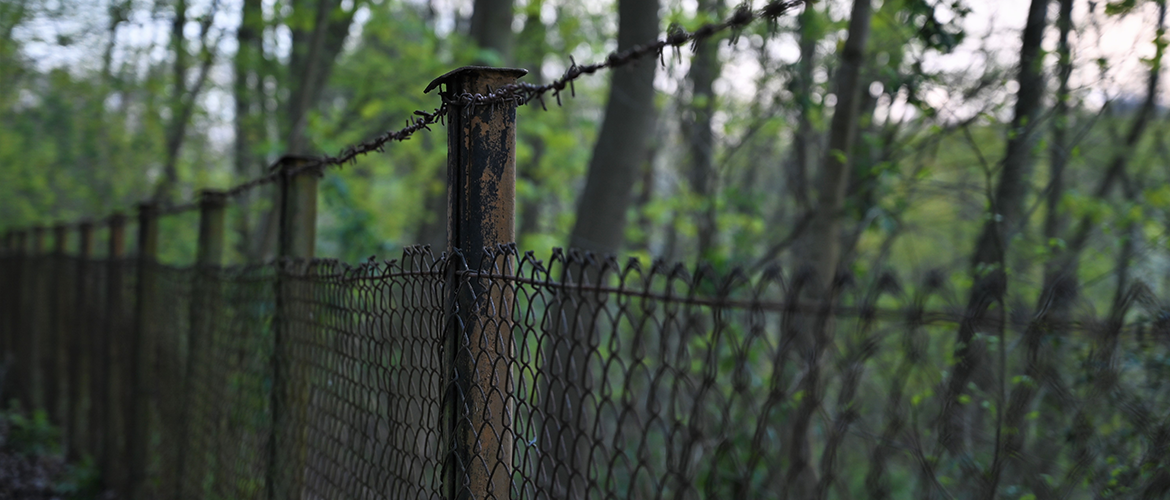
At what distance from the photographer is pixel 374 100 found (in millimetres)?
10805

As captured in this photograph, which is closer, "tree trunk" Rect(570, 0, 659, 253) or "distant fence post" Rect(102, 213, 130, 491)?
"distant fence post" Rect(102, 213, 130, 491)

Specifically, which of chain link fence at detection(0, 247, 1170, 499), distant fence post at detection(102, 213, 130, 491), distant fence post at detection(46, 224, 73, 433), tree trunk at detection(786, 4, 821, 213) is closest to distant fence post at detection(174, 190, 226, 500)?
chain link fence at detection(0, 247, 1170, 499)

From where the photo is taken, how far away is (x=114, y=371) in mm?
5586

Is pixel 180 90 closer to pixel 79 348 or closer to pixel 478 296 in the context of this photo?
pixel 79 348

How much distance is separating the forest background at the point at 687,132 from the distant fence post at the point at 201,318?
117 cm

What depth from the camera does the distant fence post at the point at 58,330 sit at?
23.3ft

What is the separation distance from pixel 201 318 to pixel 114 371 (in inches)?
89.8

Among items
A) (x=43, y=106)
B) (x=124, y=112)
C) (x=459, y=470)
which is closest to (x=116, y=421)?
(x=459, y=470)

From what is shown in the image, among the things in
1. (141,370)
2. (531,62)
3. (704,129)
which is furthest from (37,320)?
(531,62)

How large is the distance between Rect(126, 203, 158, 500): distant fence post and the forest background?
1411 millimetres

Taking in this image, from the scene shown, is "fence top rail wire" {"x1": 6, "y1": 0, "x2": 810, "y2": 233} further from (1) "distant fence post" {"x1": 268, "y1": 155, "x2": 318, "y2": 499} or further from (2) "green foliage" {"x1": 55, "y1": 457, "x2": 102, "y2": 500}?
(2) "green foliage" {"x1": 55, "y1": 457, "x2": 102, "y2": 500}

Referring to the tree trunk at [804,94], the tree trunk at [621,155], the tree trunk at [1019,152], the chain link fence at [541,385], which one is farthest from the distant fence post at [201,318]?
the tree trunk at [804,94]

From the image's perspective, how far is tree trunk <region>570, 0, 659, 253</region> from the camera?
23.1 feet

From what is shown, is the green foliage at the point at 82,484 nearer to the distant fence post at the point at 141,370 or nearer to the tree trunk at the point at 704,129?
the distant fence post at the point at 141,370
